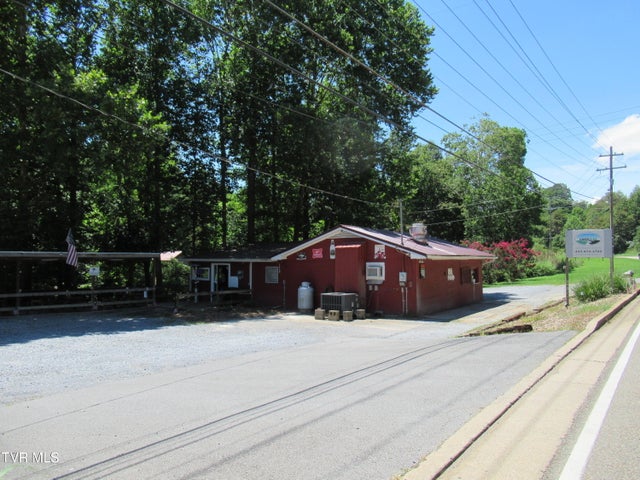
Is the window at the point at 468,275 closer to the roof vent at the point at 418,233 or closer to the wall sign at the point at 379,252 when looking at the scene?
the roof vent at the point at 418,233

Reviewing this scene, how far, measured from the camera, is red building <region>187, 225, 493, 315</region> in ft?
62.5

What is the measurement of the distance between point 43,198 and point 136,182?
6512 millimetres

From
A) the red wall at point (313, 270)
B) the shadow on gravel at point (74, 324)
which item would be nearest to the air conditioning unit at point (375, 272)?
the red wall at point (313, 270)

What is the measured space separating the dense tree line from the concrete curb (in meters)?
19.5

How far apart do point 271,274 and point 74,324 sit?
32.2ft

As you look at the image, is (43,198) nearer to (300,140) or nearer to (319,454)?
(300,140)

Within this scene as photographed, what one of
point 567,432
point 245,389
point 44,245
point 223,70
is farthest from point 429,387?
point 223,70

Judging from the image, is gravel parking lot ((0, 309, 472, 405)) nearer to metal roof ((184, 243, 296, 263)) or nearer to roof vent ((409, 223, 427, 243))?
metal roof ((184, 243, 296, 263))

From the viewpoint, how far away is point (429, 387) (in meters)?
6.69

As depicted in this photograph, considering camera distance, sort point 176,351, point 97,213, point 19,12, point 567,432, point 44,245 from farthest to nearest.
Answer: point 97,213
point 44,245
point 19,12
point 176,351
point 567,432

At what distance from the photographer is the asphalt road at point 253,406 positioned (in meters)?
4.23

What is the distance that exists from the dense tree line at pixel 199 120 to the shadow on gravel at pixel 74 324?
6599mm

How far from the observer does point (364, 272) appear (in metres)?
19.9

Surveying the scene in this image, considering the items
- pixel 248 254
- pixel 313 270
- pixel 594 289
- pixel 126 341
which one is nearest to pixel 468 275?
pixel 594 289
